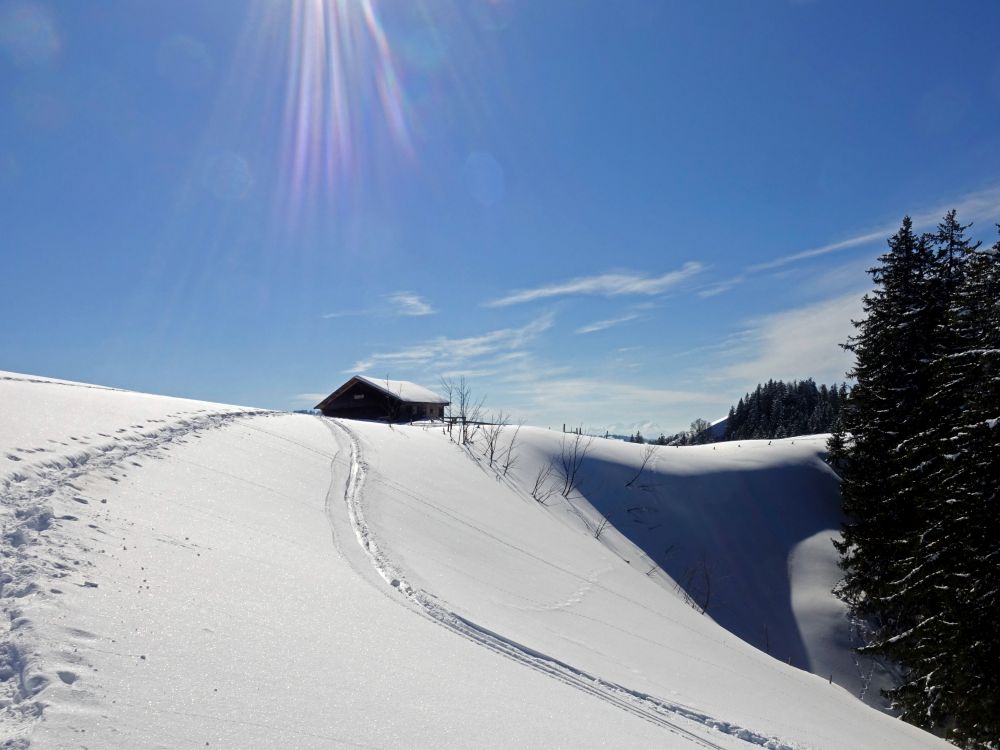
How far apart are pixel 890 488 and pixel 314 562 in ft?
55.5

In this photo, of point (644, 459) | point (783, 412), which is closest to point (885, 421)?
point (644, 459)

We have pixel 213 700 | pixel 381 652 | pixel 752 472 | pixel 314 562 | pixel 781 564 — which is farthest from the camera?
pixel 752 472

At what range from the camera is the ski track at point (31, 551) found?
2.11m

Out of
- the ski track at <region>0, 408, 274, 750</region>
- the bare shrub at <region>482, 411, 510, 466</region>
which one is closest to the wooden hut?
the bare shrub at <region>482, 411, 510, 466</region>

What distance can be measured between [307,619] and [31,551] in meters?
1.65

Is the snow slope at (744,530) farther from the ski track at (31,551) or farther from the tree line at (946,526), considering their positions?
the ski track at (31,551)

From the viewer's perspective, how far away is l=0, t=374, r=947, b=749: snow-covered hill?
243 centimetres

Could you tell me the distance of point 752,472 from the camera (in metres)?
23.8

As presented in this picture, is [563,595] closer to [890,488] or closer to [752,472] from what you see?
[890,488]

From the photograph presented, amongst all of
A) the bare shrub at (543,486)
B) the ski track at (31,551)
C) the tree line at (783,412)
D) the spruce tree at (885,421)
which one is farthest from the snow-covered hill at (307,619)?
the tree line at (783,412)

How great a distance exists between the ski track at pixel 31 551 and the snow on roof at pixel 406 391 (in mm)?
26660

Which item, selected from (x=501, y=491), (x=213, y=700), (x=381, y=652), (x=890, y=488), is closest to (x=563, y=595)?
(x=381, y=652)

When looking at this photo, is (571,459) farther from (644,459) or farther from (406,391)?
(406,391)

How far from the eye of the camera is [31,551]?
10.8 ft
